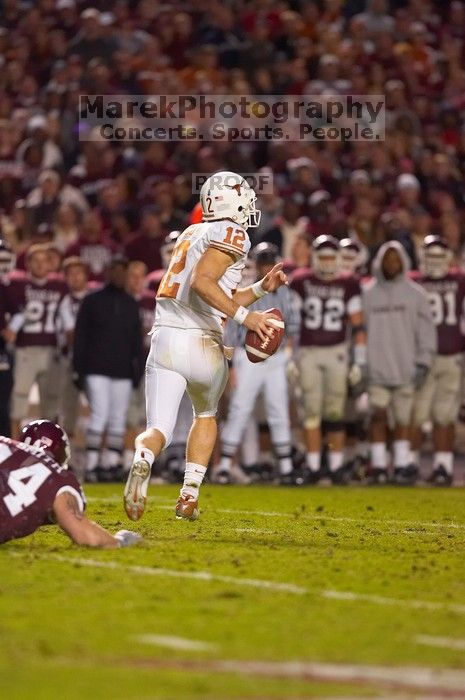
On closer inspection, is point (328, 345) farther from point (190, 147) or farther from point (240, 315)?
point (240, 315)

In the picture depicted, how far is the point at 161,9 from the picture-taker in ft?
69.8

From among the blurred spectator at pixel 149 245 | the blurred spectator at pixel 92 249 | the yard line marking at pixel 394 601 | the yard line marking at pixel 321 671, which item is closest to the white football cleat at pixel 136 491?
the yard line marking at pixel 394 601

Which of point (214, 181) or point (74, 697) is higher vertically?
point (214, 181)

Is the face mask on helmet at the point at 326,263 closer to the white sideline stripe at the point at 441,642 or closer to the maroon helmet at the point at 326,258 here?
the maroon helmet at the point at 326,258

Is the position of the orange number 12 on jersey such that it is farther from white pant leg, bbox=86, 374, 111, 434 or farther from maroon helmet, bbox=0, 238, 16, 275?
white pant leg, bbox=86, 374, 111, 434

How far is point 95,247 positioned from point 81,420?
1.75 m

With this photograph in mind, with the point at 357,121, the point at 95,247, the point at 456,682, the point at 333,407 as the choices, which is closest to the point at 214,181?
the point at 456,682

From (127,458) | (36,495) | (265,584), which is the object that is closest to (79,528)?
(36,495)

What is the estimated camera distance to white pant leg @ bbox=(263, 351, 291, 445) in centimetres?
1378

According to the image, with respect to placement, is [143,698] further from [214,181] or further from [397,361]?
[397,361]

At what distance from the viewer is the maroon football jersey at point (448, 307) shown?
48.2 feet

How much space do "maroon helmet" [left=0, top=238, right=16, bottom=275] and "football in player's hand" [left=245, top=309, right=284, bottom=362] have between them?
5.54 metres

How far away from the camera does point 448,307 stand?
48.4 ft

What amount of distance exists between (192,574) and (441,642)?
1.76m
